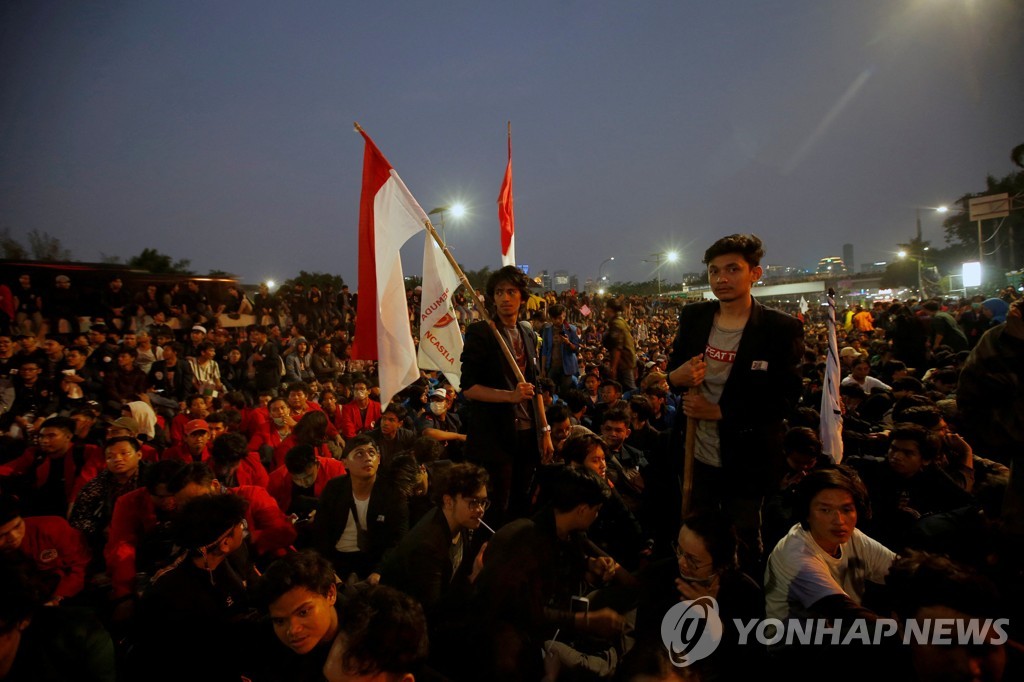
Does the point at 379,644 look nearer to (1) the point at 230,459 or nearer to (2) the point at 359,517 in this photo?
(2) the point at 359,517

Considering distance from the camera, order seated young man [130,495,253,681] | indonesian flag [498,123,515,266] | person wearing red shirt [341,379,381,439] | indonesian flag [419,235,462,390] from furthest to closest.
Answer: person wearing red shirt [341,379,381,439] < indonesian flag [498,123,515,266] < indonesian flag [419,235,462,390] < seated young man [130,495,253,681]

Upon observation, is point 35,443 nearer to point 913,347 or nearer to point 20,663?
point 20,663

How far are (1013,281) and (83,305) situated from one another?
45.6 meters

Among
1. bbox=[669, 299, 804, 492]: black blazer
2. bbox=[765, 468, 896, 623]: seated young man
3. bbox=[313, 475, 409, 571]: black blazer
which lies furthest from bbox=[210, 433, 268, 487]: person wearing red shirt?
bbox=[765, 468, 896, 623]: seated young man

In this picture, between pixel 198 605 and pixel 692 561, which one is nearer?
pixel 692 561

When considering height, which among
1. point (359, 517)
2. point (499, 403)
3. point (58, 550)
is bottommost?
point (58, 550)

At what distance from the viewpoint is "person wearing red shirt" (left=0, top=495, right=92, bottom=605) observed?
3.28 m

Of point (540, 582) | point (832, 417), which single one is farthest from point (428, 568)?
point (832, 417)

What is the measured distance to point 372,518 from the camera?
3.97 m

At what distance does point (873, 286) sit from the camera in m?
85.4

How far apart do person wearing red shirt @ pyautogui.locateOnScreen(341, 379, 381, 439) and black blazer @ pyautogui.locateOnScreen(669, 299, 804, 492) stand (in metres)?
6.15

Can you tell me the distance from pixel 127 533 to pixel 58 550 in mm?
388

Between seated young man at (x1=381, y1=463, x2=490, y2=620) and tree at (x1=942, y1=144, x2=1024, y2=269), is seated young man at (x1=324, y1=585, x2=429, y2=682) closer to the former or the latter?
seated young man at (x1=381, y1=463, x2=490, y2=620)

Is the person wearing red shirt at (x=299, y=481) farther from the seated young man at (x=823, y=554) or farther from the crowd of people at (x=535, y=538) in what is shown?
the seated young man at (x=823, y=554)
